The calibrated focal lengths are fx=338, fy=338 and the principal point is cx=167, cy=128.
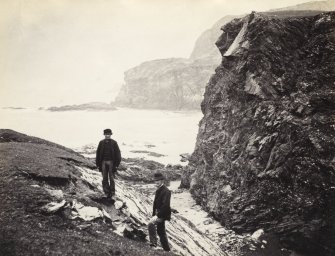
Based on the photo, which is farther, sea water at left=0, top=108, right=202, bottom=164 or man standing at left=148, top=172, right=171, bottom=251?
sea water at left=0, top=108, right=202, bottom=164

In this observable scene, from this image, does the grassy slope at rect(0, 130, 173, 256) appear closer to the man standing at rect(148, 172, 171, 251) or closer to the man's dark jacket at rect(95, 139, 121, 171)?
the man standing at rect(148, 172, 171, 251)

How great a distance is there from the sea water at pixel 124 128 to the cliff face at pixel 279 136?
1703 cm

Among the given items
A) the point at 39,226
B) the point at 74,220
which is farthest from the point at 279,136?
the point at 39,226

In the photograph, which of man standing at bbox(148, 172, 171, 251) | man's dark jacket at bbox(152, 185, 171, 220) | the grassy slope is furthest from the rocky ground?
man's dark jacket at bbox(152, 185, 171, 220)

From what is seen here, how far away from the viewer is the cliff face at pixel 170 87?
85369 millimetres

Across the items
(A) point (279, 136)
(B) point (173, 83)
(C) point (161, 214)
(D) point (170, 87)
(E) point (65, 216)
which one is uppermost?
(B) point (173, 83)

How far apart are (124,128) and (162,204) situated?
49.5m

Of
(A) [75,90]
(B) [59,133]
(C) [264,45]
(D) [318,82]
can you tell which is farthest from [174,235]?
(A) [75,90]

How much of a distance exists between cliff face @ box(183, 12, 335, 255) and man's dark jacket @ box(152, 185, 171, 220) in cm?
723

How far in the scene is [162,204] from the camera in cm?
1038

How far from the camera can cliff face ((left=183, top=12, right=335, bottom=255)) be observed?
14.6 meters

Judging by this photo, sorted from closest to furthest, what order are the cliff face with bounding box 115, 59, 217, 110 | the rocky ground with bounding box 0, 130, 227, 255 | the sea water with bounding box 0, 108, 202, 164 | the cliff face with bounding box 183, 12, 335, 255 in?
the rocky ground with bounding box 0, 130, 227, 255 → the cliff face with bounding box 183, 12, 335, 255 → the sea water with bounding box 0, 108, 202, 164 → the cliff face with bounding box 115, 59, 217, 110

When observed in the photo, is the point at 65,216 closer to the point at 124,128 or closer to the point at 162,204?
the point at 162,204

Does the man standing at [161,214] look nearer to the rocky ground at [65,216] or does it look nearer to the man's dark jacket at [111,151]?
the rocky ground at [65,216]
